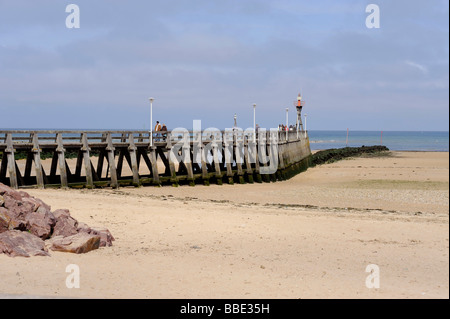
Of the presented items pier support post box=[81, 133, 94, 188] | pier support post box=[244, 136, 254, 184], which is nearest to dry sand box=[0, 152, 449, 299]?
pier support post box=[81, 133, 94, 188]

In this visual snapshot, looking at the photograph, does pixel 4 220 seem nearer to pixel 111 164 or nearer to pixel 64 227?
pixel 64 227

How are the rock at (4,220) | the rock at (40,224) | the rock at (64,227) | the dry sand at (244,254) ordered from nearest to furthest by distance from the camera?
the dry sand at (244,254)
the rock at (4,220)
the rock at (40,224)
the rock at (64,227)

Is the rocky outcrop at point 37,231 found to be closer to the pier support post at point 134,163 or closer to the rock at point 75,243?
the rock at point 75,243

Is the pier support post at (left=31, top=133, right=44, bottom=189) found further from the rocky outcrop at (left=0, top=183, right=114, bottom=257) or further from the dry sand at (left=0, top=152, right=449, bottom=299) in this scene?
the rocky outcrop at (left=0, top=183, right=114, bottom=257)

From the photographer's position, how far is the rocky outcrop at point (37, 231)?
9.68m

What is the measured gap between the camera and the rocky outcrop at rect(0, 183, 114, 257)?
31.8 feet

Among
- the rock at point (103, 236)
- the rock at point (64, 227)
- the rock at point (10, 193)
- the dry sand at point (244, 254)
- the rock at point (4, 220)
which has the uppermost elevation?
the rock at point (10, 193)

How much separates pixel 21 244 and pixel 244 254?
13.1 feet

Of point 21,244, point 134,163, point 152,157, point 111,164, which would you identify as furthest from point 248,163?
point 21,244

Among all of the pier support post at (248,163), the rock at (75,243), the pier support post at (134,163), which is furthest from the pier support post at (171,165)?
the rock at (75,243)

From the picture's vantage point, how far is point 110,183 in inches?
971

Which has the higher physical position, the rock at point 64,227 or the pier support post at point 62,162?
the pier support post at point 62,162

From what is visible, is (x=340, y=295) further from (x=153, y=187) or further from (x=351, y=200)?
(x=153, y=187)

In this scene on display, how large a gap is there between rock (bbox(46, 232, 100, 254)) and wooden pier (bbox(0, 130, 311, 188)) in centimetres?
1151
